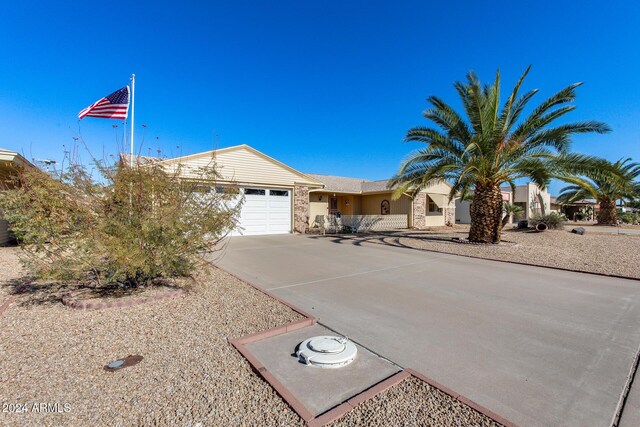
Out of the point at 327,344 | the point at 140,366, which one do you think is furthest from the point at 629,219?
the point at 140,366

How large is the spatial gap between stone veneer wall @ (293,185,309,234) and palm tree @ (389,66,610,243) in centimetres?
659

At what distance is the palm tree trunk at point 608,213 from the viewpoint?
24453 mm

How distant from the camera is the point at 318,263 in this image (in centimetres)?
888

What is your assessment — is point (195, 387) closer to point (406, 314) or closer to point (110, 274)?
point (406, 314)

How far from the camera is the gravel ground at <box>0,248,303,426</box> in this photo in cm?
241

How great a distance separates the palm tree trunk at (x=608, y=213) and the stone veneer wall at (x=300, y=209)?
25117mm

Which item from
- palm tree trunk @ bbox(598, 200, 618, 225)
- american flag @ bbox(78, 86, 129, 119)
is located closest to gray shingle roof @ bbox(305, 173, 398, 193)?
american flag @ bbox(78, 86, 129, 119)

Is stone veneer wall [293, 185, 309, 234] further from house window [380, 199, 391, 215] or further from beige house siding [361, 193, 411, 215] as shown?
house window [380, 199, 391, 215]

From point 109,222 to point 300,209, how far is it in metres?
12.8

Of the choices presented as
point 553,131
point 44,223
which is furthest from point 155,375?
point 553,131

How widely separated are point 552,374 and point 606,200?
30052 mm

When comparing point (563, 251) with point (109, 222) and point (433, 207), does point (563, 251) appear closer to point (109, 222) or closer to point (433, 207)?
point (109, 222)

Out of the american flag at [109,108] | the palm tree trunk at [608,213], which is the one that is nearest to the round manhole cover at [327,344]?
the american flag at [109,108]

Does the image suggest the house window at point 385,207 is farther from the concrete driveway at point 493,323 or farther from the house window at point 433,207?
the concrete driveway at point 493,323
